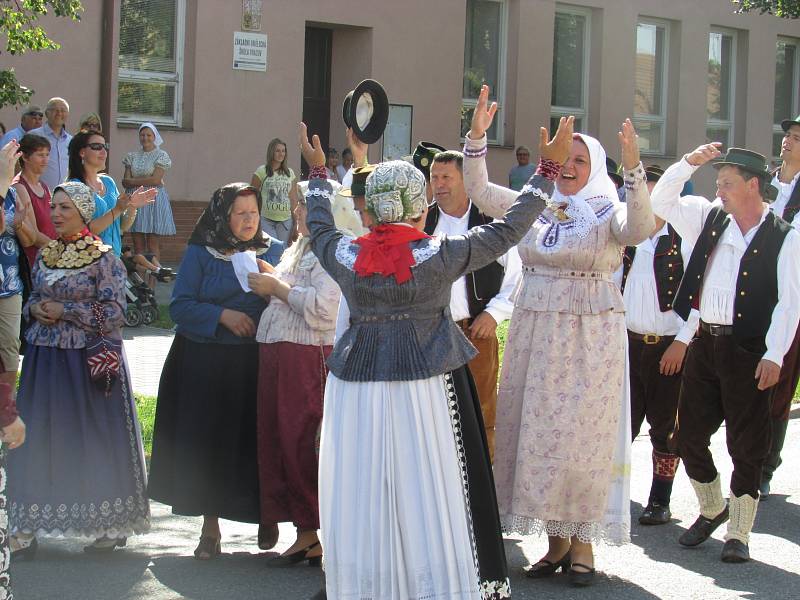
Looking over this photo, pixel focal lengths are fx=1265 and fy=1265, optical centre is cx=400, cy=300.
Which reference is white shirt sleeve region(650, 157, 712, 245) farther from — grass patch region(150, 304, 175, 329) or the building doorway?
the building doorway

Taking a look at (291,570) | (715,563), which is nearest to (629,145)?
(715,563)

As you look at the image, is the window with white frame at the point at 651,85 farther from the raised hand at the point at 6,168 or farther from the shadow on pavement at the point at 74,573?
the raised hand at the point at 6,168

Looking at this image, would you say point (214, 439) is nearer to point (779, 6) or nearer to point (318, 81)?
point (318, 81)

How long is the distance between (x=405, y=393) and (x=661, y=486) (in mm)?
3077

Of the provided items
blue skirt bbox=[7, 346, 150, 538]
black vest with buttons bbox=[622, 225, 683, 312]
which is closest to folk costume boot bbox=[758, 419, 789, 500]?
black vest with buttons bbox=[622, 225, 683, 312]

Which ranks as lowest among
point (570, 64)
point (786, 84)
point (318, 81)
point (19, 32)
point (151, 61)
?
point (19, 32)

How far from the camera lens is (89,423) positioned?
20.5 feet

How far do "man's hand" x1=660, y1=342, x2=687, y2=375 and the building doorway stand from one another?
12.8 m

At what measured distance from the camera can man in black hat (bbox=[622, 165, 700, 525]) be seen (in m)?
7.45

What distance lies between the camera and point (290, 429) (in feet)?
20.2

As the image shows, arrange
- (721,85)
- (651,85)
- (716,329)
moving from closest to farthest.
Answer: (716,329) < (651,85) < (721,85)

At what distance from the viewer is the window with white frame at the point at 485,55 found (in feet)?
69.8

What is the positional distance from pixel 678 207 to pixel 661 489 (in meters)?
1.76

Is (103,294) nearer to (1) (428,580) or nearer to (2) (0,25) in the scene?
(1) (428,580)
